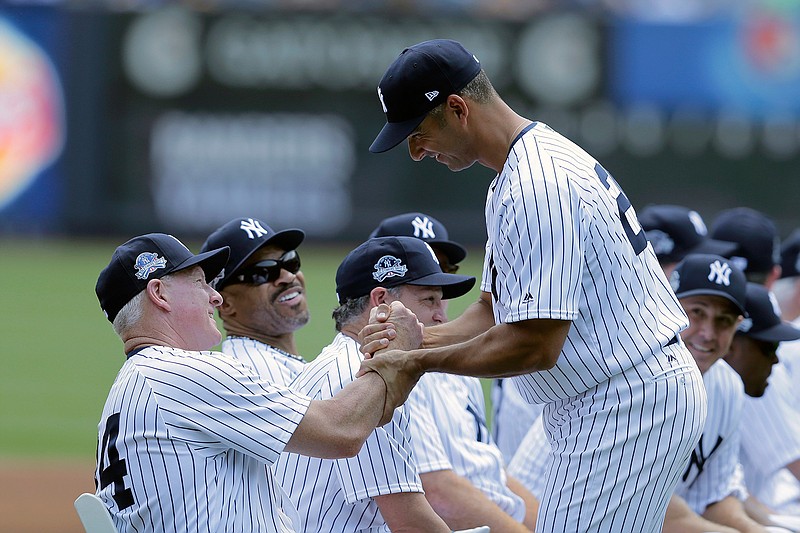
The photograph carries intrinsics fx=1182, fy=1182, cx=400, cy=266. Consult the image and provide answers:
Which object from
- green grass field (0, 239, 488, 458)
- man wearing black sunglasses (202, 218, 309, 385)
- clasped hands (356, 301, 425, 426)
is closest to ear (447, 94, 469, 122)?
clasped hands (356, 301, 425, 426)

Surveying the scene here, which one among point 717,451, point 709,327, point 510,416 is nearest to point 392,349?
point 709,327

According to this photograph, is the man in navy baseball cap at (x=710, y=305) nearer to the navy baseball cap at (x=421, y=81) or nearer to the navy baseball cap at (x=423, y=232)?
the navy baseball cap at (x=423, y=232)

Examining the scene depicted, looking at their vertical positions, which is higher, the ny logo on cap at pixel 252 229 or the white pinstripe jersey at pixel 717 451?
the ny logo on cap at pixel 252 229

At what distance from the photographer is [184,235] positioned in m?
16.8

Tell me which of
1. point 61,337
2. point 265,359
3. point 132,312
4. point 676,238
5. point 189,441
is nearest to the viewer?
point 189,441

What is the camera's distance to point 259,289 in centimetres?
432

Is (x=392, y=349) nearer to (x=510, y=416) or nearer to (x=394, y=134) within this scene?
(x=394, y=134)

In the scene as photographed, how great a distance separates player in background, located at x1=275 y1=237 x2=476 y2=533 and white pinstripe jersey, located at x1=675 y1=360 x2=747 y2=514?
1.14m

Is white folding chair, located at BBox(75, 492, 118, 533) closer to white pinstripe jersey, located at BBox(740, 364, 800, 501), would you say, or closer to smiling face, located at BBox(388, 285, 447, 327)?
smiling face, located at BBox(388, 285, 447, 327)

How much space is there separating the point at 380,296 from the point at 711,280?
4.46ft

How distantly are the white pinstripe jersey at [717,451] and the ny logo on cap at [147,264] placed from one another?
2.11 metres

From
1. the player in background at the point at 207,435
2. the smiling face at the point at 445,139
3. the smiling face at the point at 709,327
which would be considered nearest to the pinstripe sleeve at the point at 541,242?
the smiling face at the point at 445,139

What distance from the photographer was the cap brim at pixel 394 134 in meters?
2.94

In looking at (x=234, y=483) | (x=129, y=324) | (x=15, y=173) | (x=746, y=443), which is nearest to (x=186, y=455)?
(x=234, y=483)
